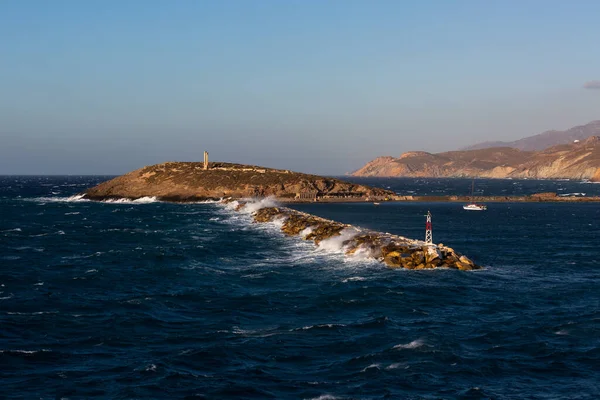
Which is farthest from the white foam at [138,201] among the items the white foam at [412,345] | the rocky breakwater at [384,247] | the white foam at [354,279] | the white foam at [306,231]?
the white foam at [412,345]

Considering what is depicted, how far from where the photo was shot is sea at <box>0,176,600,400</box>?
20984 millimetres

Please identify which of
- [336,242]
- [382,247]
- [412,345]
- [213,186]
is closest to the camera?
[412,345]

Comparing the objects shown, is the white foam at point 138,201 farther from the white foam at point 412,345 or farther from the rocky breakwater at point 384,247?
the white foam at point 412,345

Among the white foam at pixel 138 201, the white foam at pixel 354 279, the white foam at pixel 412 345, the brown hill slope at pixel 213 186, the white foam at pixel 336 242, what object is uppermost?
the brown hill slope at pixel 213 186

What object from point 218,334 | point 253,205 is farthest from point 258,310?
point 253,205

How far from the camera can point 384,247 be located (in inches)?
1981

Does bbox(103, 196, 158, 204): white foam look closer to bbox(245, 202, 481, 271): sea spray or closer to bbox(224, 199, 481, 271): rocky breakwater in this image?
bbox(224, 199, 481, 271): rocky breakwater

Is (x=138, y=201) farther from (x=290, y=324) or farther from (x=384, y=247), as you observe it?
(x=290, y=324)

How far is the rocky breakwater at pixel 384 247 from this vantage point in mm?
45281

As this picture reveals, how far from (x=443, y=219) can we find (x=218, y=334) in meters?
74.4

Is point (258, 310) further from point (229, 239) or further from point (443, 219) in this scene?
point (443, 219)

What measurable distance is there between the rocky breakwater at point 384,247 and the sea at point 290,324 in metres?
1.51

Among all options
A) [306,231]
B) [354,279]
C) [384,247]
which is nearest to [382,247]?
[384,247]

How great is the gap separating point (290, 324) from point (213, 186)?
127 m
